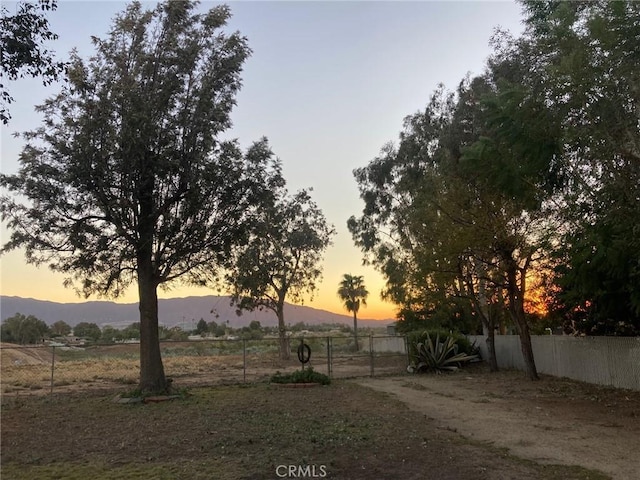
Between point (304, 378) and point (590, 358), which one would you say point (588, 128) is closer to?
point (590, 358)

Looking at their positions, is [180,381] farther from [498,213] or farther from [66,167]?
[498,213]

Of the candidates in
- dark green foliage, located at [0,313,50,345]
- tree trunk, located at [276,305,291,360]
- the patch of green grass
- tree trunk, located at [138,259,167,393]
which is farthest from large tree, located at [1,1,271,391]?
dark green foliage, located at [0,313,50,345]

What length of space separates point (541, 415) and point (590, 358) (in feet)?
21.8

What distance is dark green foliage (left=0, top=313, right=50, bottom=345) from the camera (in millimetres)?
51938

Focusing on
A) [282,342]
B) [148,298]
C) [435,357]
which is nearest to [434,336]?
[435,357]

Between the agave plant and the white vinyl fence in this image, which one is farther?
the agave plant

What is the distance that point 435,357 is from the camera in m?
21.5

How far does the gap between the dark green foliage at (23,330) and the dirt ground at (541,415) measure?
152ft

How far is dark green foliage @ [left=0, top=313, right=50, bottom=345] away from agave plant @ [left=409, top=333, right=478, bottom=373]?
4367 cm

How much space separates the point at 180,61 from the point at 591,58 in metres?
10.0

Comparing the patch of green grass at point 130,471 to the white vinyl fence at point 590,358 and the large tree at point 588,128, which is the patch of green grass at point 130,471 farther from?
the white vinyl fence at point 590,358

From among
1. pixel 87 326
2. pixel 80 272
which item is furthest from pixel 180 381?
pixel 87 326

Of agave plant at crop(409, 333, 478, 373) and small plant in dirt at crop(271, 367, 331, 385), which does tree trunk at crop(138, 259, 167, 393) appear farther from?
agave plant at crop(409, 333, 478, 373)

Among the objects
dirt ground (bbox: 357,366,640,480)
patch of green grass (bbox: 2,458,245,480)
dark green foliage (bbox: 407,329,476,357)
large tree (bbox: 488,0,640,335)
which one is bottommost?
dirt ground (bbox: 357,366,640,480)
